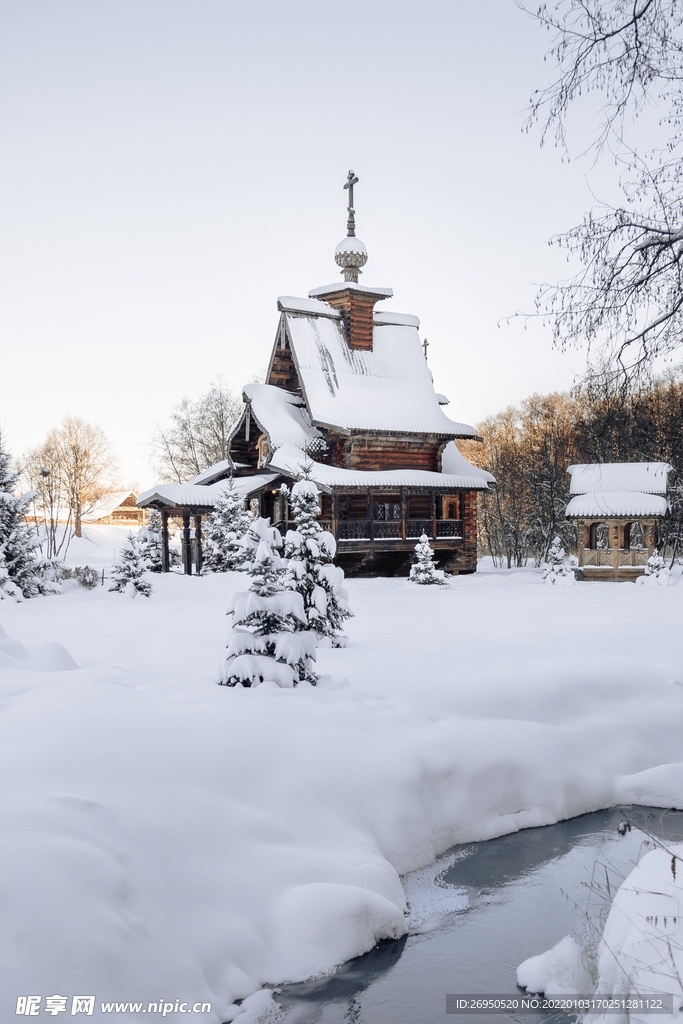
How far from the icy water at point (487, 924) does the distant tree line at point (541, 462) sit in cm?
1755

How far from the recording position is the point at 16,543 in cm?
1925

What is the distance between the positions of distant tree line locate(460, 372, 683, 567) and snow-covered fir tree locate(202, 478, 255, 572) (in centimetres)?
1134

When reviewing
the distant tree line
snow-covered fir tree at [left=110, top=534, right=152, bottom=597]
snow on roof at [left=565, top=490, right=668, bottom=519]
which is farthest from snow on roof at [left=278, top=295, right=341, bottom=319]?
snow-covered fir tree at [left=110, top=534, right=152, bottom=597]

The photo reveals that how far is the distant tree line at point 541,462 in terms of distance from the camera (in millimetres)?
32062

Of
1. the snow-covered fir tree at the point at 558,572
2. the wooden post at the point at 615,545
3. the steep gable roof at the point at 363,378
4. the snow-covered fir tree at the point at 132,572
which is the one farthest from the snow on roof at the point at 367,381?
the snow-covered fir tree at the point at 132,572

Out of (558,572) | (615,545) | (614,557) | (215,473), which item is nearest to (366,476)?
(558,572)

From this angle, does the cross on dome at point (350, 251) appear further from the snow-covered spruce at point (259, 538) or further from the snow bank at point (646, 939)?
the snow bank at point (646, 939)

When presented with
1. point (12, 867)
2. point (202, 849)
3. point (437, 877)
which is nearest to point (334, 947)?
point (202, 849)

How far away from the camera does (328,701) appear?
730 centimetres

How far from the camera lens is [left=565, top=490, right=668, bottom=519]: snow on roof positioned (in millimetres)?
24656

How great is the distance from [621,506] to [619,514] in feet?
1.64

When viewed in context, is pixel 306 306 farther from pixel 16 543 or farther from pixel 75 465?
pixel 75 465

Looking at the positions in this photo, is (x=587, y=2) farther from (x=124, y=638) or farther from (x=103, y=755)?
(x=124, y=638)

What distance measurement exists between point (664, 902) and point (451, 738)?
336 centimetres
